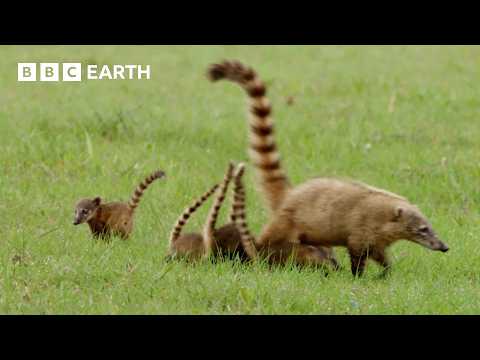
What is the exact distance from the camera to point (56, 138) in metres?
11.2

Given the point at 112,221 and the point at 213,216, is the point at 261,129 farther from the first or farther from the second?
the point at 112,221

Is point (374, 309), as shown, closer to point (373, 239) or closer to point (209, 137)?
point (373, 239)

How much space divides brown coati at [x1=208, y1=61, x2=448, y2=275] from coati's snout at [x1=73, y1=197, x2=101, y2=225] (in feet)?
4.43

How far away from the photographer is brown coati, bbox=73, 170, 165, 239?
8562mm

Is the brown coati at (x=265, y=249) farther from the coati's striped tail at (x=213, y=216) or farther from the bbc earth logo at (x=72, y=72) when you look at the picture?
the bbc earth logo at (x=72, y=72)

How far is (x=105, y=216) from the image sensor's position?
8727 mm

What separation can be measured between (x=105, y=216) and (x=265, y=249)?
57.5 inches

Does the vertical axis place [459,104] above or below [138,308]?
above

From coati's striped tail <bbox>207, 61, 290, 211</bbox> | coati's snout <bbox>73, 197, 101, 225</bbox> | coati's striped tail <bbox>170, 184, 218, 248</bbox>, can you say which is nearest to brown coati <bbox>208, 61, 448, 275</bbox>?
coati's striped tail <bbox>207, 61, 290, 211</bbox>

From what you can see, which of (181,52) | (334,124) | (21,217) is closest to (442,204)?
(334,124)

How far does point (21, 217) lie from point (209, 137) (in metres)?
3.30

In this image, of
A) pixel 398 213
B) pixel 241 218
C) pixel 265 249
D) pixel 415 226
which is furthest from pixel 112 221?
pixel 415 226

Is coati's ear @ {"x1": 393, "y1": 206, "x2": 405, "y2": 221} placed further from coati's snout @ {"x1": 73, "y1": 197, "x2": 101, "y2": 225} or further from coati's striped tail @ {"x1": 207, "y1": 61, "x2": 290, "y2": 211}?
coati's snout @ {"x1": 73, "y1": 197, "x2": 101, "y2": 225}

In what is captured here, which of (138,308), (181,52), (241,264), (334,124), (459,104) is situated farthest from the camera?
(181,52)
